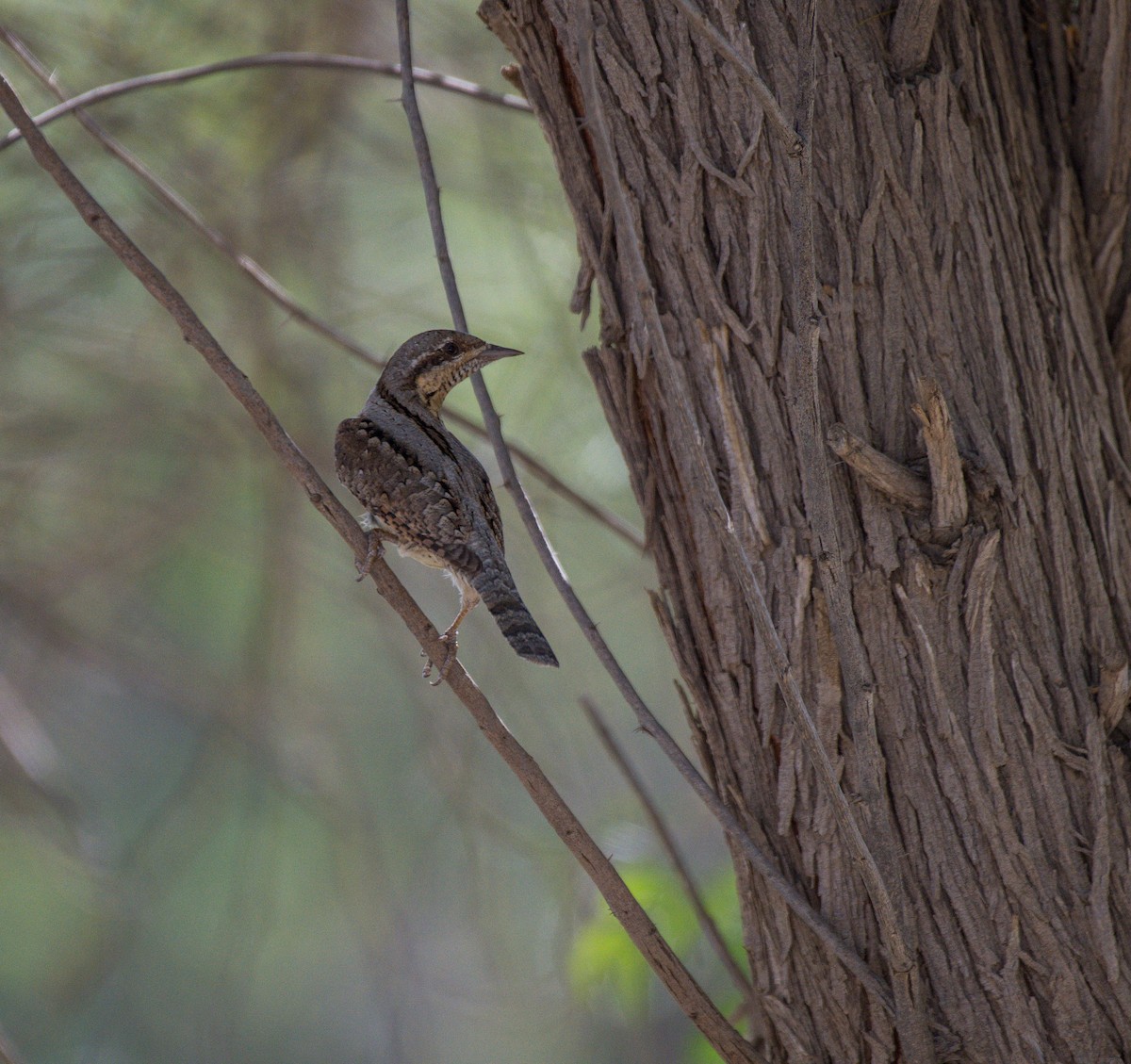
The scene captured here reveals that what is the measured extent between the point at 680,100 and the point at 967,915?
1.82 m

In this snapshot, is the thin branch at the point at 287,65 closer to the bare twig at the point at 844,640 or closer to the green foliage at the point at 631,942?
the bare twig at the point at 844,640

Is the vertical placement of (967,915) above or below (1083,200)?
below

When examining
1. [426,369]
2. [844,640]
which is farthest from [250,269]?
[844,640]

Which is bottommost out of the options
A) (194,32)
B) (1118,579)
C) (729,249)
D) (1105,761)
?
(1105,761)

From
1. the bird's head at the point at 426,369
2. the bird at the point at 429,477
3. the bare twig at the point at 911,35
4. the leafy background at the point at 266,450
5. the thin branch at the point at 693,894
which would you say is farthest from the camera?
the leafy background at the point at 266,450

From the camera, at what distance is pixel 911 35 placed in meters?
2.54

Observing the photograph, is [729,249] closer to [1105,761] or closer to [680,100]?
[680,100]

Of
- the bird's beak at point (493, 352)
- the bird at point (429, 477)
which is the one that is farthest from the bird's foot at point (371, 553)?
the bird's beak at point (493, 352)

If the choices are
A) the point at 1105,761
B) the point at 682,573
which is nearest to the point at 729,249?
the point at 682,573

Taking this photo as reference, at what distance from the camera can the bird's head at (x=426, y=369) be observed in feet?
11.5

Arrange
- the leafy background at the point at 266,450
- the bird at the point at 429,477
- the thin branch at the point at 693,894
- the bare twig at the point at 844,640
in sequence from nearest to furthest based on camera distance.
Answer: the bare twig at the point at 844,640, the thin branch at the point at 693,894, the bird at the point at 429,477, the leafy background at the point at 266,450

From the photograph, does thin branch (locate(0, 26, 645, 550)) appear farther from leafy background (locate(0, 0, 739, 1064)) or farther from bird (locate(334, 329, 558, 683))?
leafy background (locate(0, 0, 739, 1064))

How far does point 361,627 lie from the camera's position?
22.6 ft

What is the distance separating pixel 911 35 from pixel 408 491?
170 centimetres
